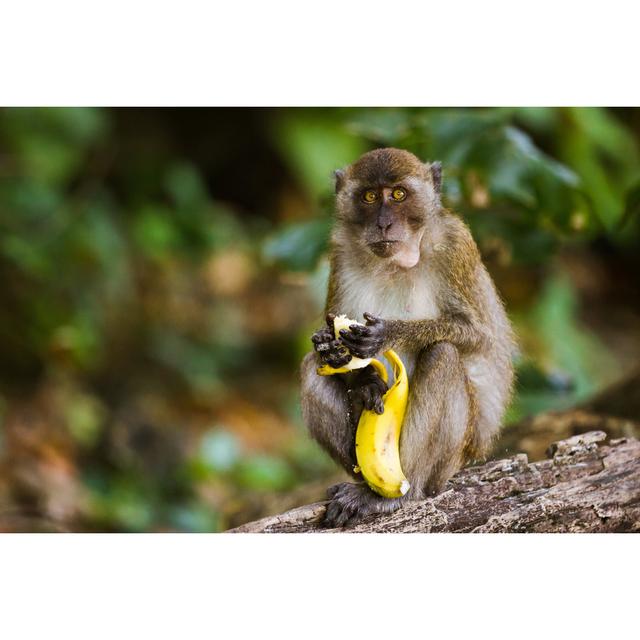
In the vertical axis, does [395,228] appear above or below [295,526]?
above

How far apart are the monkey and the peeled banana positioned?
50 mm

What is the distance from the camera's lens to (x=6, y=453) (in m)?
10.3

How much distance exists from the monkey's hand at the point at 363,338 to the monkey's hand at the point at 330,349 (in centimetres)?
4

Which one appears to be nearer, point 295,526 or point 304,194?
point 295,526

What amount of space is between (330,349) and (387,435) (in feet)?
2.32

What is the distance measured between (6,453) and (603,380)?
7.23 metres

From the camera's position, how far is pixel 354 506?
5820mm

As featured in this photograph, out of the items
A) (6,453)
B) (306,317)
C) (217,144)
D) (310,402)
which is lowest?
(310,402)

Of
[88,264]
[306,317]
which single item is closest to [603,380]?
[306,317]

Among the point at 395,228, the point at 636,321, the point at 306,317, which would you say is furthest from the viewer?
the point at 306,317

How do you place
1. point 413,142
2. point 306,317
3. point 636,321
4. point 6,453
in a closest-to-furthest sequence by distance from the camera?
point 413,142 < point 6,453 < point 636,321 < point 306,317

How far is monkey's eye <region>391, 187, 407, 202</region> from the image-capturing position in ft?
18.8

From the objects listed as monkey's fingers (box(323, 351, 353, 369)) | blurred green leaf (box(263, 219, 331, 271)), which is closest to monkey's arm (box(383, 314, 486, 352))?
monkey's fingers (box(323, 351, 353, 369))

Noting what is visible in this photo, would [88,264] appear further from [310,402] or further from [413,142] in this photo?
[310,402]
